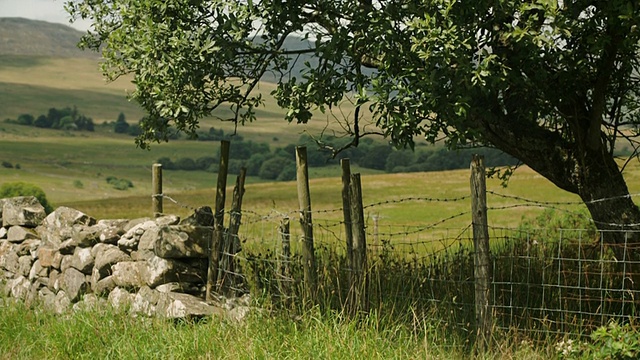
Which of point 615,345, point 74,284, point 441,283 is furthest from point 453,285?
point 74,284

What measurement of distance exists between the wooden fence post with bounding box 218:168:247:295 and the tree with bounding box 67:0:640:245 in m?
1.24

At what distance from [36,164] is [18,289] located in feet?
376

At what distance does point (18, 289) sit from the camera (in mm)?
15922

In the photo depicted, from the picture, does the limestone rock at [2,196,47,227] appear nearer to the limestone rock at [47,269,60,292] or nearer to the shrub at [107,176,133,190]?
the limestone rock at [47,269,60,292]

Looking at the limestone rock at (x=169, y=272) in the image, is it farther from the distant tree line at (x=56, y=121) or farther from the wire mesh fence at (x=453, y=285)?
the distant tree line at (x=56, y=121)

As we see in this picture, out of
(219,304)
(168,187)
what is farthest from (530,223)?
(168,187)

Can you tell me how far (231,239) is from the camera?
12.6 metres

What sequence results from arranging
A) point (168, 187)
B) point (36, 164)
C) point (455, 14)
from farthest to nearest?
point (36, 164), point (168, 187), point (455, 14)

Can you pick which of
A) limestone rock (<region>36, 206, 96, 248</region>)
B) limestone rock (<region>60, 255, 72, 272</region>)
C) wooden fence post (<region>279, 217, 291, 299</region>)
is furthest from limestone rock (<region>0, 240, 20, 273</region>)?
wooden fence post (<region>279, 217, 291, 299</region>)

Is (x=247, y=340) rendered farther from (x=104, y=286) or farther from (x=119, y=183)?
(x=119, y=183)

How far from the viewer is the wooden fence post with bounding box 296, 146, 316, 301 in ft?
36.6

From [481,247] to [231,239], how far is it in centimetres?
405

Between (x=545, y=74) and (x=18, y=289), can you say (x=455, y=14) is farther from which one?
(x=18, y=289)

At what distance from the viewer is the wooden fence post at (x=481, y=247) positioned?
33.9ft
